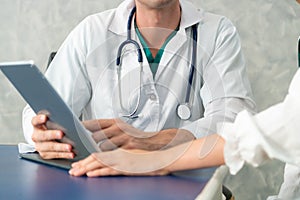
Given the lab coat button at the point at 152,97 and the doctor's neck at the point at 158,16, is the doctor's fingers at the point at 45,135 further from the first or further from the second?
the doctor's neck at the point at 158,16

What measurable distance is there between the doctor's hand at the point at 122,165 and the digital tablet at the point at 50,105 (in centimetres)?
4

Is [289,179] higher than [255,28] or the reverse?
the reverse

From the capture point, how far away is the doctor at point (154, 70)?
4.54 ft

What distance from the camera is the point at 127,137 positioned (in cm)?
116

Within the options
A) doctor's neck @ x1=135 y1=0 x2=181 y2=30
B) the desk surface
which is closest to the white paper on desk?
the desk surface

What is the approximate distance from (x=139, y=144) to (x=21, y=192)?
31cm

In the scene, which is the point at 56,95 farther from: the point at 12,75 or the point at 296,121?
the point at 296,121

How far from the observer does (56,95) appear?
0.97 m

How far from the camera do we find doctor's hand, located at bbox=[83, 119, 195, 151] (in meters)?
1.13

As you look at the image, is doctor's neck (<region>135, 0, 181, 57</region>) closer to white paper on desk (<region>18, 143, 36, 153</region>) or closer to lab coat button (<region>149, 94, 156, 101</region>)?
lab coat button (<region>149, 94, 156, 101</region>)

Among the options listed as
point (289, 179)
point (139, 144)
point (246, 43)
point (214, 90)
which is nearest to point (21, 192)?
point (139, 144)

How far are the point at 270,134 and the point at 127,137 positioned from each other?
1.63 ft

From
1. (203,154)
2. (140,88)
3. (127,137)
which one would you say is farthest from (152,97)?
(203,154)

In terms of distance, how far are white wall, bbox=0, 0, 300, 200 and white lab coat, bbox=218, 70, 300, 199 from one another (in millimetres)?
1171
